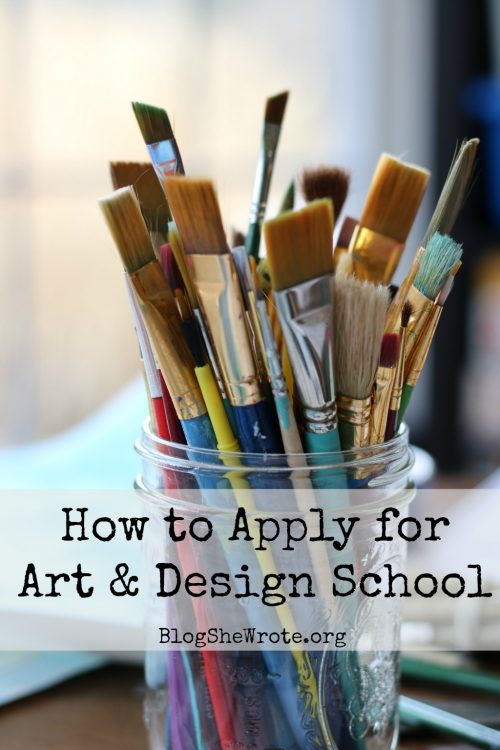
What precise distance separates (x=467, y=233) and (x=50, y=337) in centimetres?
65

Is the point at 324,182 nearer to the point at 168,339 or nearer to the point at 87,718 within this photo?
the point at 168,339

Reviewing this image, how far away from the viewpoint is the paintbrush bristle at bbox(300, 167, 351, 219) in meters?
0.35

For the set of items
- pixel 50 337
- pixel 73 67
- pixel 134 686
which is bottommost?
pixel 50 337

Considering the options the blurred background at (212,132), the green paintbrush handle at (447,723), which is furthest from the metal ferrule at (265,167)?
the blurred background at (212,132)

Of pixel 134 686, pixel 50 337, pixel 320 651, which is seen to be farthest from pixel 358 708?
pixel 50 337

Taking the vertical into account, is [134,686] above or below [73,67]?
below

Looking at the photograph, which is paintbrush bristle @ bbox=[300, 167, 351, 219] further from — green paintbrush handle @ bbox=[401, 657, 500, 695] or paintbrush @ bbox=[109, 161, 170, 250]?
green paintbrush handle @ bbox=[401, 657, 500, 695]

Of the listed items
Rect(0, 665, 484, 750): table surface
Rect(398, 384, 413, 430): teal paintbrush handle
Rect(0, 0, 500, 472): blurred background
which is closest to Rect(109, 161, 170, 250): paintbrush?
Rect(398, 384, 413, 430): teal paintbrush handle

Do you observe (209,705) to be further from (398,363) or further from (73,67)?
(73,67)

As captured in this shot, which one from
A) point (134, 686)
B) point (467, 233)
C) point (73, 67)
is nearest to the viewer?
point (134, 686)

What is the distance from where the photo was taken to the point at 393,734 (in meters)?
0.34

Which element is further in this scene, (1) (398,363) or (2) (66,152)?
(2) (66,152)

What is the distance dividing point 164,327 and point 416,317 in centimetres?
9

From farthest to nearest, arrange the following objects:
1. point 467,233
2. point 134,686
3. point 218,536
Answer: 1. point 467,233
2. point 134,686
3. point 218,536
